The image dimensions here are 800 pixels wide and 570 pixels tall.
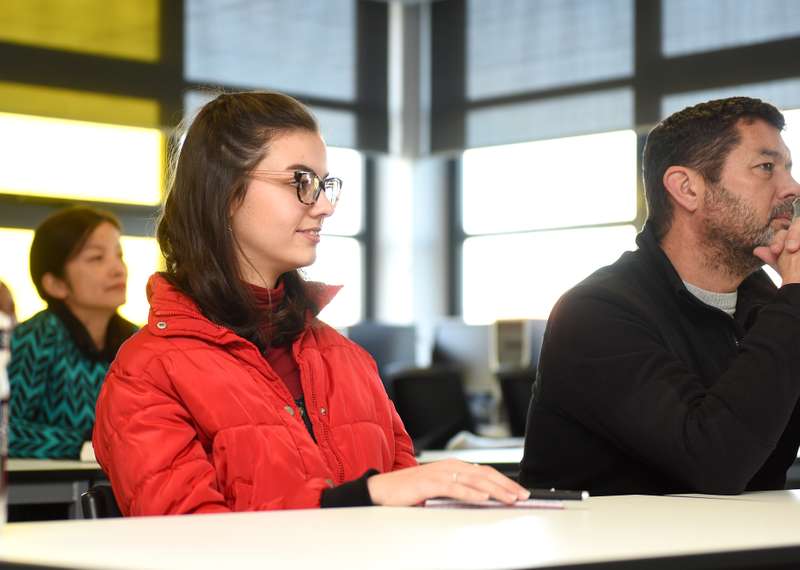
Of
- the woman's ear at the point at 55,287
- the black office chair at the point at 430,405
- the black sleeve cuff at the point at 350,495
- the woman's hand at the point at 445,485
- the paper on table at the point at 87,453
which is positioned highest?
the woman's ear at the point at 55,287

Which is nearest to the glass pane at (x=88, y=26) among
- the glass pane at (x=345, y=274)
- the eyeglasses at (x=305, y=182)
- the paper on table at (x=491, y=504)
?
the glass pane at (x=345, y=274)

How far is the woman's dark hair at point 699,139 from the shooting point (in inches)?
84.9

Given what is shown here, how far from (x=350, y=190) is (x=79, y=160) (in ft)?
6.14

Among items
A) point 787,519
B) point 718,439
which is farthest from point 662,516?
point 718,439

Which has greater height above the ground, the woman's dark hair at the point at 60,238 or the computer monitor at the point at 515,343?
the woman's dark hair at the point at 60,238

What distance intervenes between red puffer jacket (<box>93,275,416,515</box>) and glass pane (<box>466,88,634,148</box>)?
528cm

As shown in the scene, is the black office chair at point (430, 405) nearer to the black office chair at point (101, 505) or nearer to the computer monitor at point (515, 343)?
the computer monitor at point (515, 343)

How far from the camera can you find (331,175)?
181 cm

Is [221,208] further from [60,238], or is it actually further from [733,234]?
[60,238]

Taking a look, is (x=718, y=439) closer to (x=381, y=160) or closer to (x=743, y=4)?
(x=743, y=4)

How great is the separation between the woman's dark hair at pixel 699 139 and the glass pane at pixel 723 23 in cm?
422

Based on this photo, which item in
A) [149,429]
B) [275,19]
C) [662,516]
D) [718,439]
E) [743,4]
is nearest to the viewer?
[662,516]

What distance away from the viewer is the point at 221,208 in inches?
70.1

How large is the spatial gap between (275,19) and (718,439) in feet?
19.0
